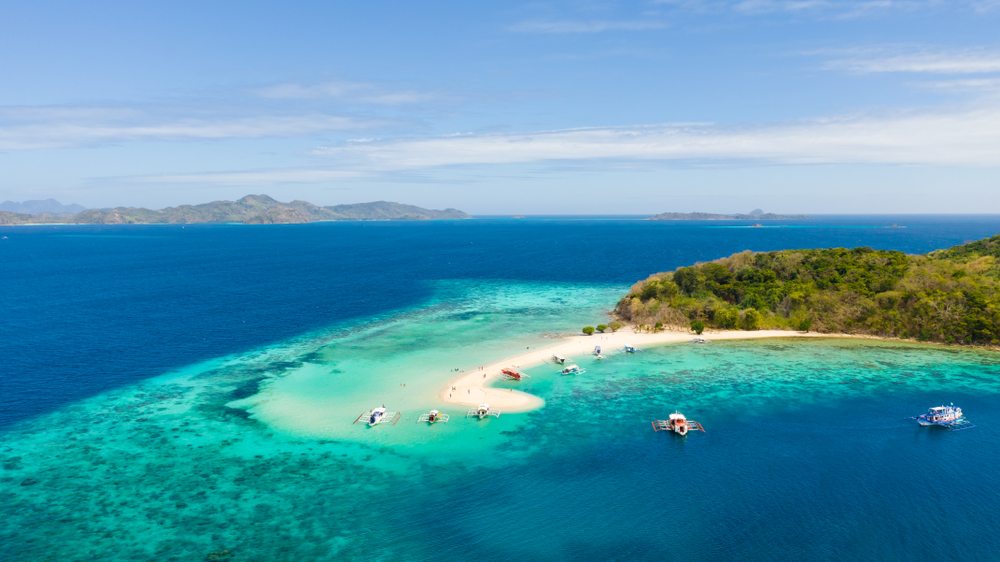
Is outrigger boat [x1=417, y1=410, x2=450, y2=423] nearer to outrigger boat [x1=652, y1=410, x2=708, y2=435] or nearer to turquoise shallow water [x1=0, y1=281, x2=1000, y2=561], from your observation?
turquoise shallow water [x1=0, y1=281, x2=1000, y2=561]

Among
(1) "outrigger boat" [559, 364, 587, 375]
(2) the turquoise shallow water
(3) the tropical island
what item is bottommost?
(2) the turquoise shallow water

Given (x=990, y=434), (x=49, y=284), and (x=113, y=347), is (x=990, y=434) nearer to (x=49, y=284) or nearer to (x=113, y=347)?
(x=113, y=347)

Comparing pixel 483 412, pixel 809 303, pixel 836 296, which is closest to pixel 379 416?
pixel 483 412

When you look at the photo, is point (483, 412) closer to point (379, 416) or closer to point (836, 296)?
point (379, 416)

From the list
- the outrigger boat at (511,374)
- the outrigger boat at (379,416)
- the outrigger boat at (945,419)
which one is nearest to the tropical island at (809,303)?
the outrigger boat at (511,374)

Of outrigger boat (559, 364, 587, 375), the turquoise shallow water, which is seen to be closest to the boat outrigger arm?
the turquoise shallow water

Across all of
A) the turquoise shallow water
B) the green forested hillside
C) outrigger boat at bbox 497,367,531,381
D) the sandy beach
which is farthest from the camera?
the green forested hillside
